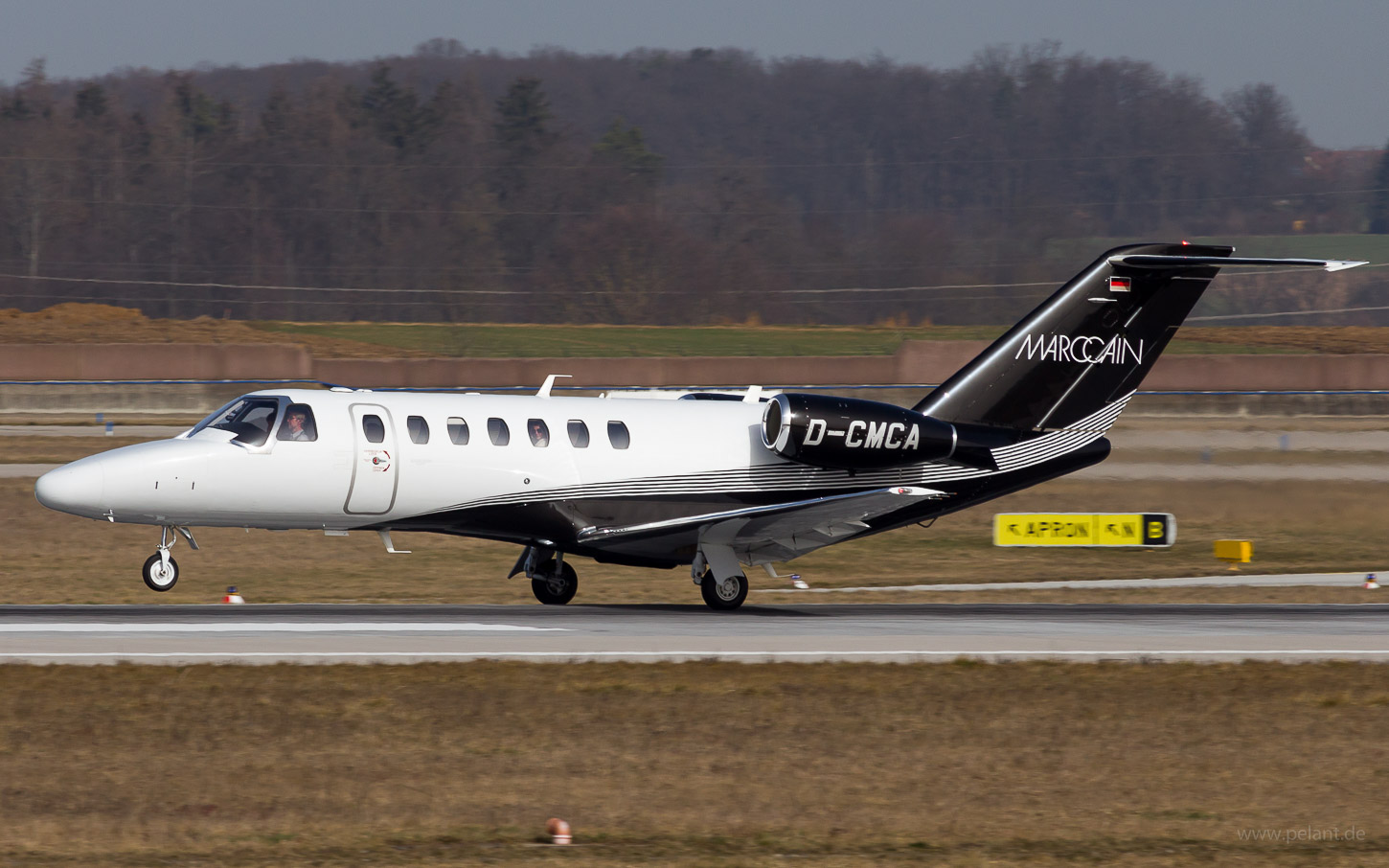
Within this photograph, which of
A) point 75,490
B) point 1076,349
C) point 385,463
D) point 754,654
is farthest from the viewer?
point 1076,349

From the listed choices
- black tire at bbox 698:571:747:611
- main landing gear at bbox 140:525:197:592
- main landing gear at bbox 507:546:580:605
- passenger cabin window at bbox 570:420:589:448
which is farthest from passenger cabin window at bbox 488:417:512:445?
main landing gear at bbox 140:525:197:592

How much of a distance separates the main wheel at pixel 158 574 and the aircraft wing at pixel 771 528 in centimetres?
541

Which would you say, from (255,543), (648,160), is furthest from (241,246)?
(255,543)

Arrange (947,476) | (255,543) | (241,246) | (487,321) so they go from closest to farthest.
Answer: (947,476) < (255,543) < (487,321) < (241,246)

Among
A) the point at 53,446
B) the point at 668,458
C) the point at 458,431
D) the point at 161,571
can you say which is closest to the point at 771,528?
the point at 668,458

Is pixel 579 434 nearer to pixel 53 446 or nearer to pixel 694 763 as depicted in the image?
pixel 694 763

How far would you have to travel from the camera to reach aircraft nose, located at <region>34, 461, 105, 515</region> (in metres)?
20.4

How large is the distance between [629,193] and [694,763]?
91273mm

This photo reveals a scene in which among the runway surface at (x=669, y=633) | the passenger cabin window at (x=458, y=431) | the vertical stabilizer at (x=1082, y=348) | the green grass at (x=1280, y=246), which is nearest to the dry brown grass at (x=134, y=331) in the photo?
the green grass at (x=1280, y=246)

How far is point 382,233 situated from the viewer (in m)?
95.9

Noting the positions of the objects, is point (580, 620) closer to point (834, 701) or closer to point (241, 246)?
point (834, 701)

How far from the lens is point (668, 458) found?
75.2ft

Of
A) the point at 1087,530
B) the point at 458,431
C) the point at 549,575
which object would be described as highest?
the point at 458,431

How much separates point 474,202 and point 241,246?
14.5 m
